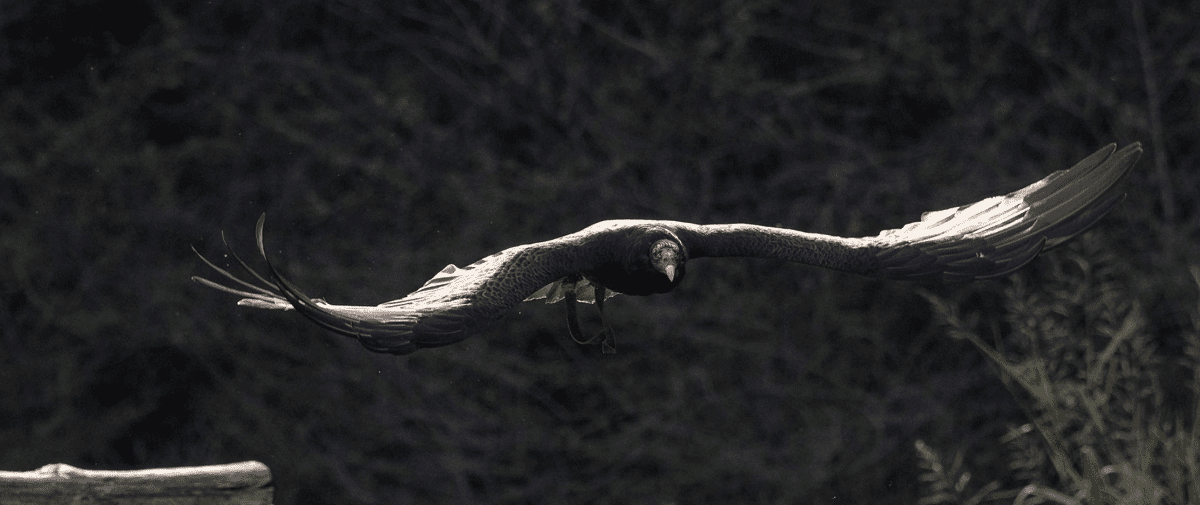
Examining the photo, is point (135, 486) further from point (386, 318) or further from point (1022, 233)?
point (1022, 233)

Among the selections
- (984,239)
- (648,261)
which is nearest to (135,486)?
(648,261)

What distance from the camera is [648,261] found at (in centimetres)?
145

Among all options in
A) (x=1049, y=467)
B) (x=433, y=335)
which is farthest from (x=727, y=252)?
(x=1049, y=467)

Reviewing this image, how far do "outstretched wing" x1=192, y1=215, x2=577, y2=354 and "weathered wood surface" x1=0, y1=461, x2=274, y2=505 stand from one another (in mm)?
609

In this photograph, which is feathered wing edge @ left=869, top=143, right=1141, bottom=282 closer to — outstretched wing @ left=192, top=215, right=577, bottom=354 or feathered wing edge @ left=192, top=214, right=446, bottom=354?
outstretched wing @ left=192, top=215, right=577, bottom=354

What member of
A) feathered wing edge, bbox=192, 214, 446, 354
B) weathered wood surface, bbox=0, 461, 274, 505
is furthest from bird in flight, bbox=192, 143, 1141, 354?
weathered wood surface, bbox=0, 461, 274, 505

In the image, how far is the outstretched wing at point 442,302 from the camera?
1.26 meters

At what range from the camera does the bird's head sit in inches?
56.7

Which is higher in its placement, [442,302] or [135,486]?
[442,302]

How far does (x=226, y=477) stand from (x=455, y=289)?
2.41 feet

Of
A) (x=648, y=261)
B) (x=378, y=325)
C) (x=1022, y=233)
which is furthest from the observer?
(x=1022, y=233)

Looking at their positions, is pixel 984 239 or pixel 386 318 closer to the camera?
pixel 386 318

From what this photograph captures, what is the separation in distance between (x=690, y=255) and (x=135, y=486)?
104cm

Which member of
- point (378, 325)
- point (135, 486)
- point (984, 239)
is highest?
point (984, 239)
